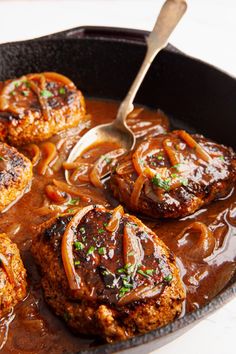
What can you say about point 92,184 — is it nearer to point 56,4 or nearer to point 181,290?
point 181,290

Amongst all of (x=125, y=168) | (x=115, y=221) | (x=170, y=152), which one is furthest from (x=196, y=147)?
(x=115, y=221)

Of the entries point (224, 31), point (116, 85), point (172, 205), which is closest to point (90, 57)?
point (116, 85)

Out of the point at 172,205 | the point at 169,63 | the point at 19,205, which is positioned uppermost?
the point at 169,63

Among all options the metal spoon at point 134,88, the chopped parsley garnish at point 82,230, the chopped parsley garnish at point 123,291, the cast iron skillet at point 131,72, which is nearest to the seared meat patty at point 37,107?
the metal spoon at point 134,88

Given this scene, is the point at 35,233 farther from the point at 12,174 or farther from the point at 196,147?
the point at 196,147

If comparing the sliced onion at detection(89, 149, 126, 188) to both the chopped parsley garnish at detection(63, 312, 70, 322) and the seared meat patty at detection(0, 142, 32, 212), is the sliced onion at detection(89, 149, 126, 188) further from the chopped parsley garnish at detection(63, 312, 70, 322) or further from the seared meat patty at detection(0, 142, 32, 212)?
the chopped parsley garnish at detection(63, 312, 70, 322)

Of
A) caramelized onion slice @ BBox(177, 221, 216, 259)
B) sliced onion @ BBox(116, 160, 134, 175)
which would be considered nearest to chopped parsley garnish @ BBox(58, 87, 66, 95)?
sliced onion @ BBox(116, 160, 134, 175)

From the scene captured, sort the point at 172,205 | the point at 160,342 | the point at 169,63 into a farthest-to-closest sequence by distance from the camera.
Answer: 1. the point at 169,63
2. the point at 172,205
3. the point at 160,342
